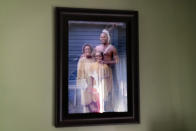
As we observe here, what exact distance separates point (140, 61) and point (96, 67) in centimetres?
38

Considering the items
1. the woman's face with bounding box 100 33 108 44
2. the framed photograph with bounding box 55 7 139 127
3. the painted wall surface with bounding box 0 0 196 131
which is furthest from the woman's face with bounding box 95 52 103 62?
the painted wall surface with bounding box 0 0 196 131

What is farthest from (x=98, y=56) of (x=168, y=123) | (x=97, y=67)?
(x=168, y=123)

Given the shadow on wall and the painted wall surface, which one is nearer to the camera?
the painted wall surface

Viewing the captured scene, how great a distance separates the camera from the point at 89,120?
6.33ft

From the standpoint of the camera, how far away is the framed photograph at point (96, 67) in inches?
75.5

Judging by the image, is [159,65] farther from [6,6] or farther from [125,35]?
[6,6]

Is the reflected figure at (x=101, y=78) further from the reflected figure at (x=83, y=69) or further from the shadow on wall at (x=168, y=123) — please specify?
the shadow on wall at (x=168, y=123)

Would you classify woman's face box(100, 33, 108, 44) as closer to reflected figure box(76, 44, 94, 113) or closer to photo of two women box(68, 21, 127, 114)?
photo of two women box(68, 21, 127, 114)

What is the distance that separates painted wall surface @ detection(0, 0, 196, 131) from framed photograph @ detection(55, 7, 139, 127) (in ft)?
0.21

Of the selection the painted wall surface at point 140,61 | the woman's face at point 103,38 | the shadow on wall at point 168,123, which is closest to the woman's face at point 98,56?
the woman's face at point 103,38

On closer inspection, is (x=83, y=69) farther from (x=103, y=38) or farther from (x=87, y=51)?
(x=103, y=38)

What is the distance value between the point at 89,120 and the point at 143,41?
79 cm

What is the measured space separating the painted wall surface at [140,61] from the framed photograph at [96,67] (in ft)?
0.21

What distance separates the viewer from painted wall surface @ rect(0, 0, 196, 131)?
1.86 m
